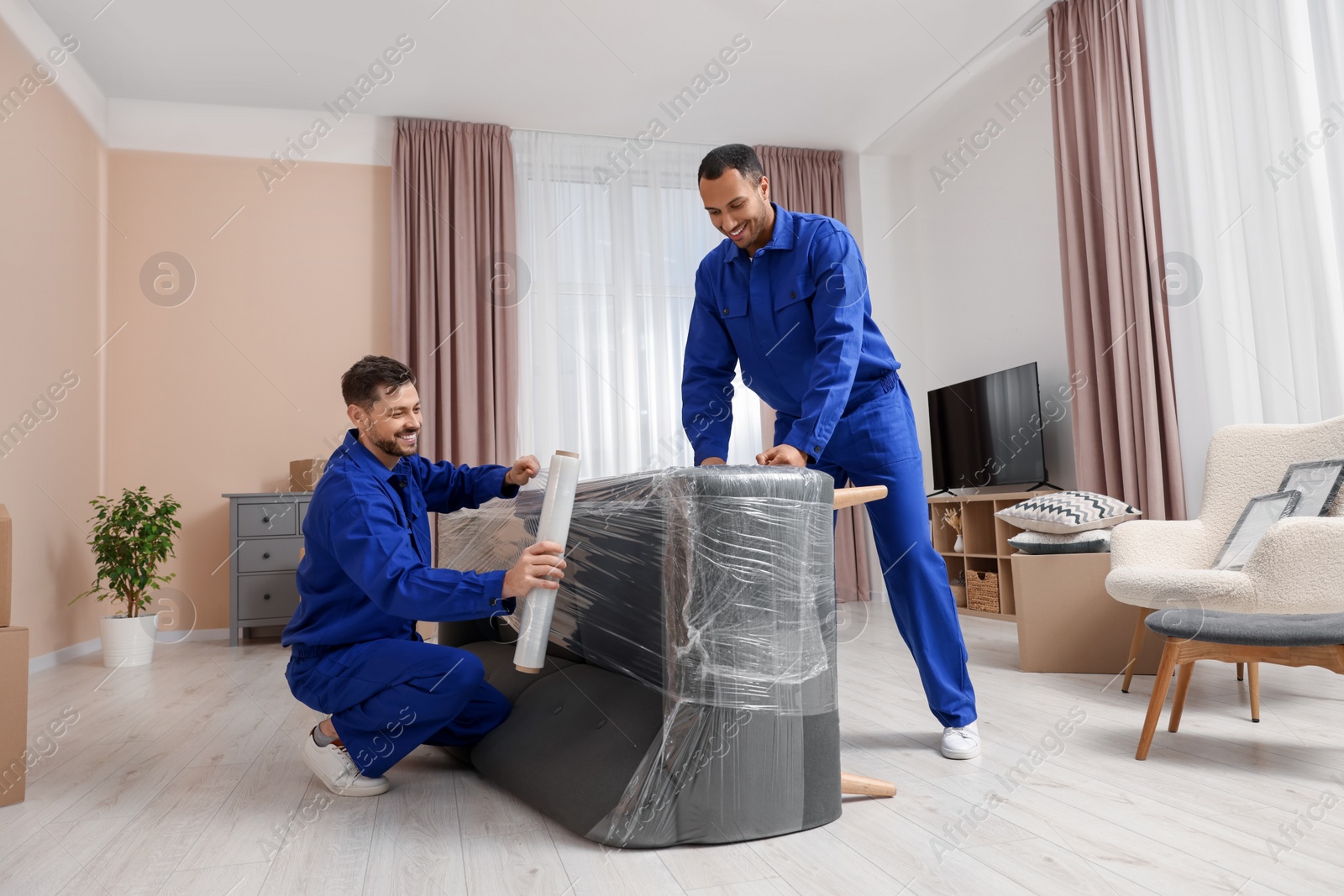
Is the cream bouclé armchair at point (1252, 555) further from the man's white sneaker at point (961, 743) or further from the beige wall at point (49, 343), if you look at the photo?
the beige wall at point (49, 343)

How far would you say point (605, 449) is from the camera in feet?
16.9

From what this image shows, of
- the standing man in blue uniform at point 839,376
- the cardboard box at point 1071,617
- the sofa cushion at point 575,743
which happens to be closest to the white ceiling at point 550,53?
the standing man in blue uniform at point 839,376

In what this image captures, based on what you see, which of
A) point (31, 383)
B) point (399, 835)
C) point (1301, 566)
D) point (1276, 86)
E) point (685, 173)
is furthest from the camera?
point (685, 173)

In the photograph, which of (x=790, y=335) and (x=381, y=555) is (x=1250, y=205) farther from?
(x=381, y=555)

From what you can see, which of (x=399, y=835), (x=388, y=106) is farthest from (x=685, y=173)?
(x=399, y=835)

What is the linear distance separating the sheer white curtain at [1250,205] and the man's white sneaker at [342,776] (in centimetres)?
308

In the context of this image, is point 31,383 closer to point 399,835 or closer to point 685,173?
point 399,835

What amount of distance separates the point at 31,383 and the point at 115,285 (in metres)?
1.17

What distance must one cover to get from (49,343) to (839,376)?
3.67m

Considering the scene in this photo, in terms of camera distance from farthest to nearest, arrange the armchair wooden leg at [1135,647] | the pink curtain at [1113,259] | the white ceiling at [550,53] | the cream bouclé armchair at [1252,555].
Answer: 1. the white ceiling at [550,53]
2. the pink curtain at [1113,259]
3. the armchair wooden leg at [1135,647]
4. the cream bouclé armchair at [1252,555]

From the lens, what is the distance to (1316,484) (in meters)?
2.27

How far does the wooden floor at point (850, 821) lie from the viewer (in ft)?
4.03

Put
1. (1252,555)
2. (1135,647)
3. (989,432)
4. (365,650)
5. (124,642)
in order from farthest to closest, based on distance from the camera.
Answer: (989,432) < (124,642) < (1135,647) < (1252,555) < (365,650)

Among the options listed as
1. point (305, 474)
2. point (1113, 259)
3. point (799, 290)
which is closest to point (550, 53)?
point (305, 474)
